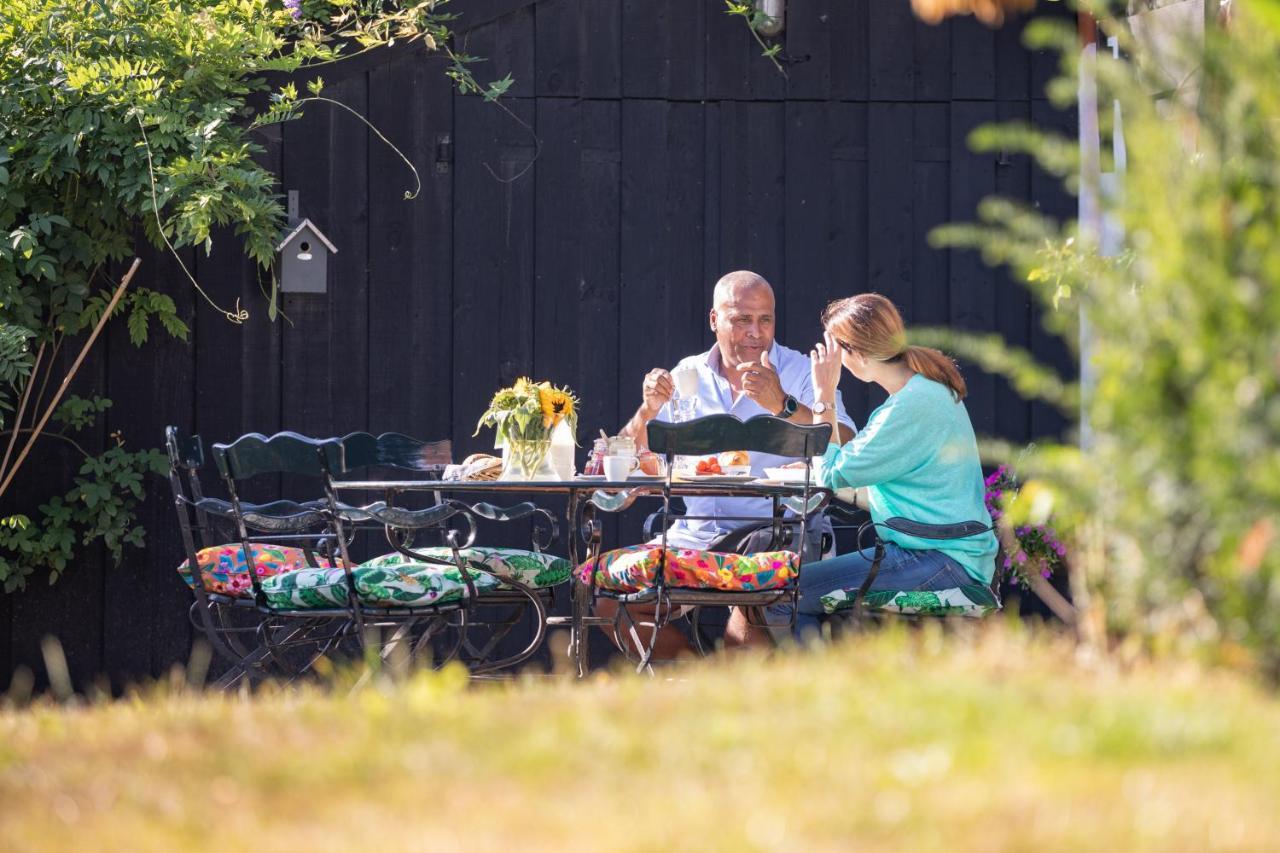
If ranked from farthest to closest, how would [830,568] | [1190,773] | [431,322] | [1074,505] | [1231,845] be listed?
[431,322] < [830,568] < [1074,505] < [1190,773] < [1231,845]

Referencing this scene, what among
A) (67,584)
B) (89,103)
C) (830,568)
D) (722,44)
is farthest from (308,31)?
(830,568)

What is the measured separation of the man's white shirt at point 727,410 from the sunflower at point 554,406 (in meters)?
0.52

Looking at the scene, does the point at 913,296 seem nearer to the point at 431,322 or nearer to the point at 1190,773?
the point at 431,322

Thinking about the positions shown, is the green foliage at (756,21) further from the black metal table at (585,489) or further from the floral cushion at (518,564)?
the floral cushion at (518,564)

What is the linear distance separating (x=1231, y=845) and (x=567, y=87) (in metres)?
4.65

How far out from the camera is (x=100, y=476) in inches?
210

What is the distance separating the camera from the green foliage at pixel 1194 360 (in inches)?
69.9

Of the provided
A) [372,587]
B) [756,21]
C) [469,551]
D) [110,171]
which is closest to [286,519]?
[372,587]

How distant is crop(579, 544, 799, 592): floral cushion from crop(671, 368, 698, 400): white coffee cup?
66 centimetres

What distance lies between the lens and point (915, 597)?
13.2 feet

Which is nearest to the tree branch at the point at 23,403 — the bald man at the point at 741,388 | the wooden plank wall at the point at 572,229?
the wooden plank wall at the point at 572,229

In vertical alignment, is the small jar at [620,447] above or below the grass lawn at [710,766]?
above

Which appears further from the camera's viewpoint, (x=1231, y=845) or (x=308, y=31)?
(x=308, y=31)

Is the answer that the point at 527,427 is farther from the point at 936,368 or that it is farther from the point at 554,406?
the point at 936,368
